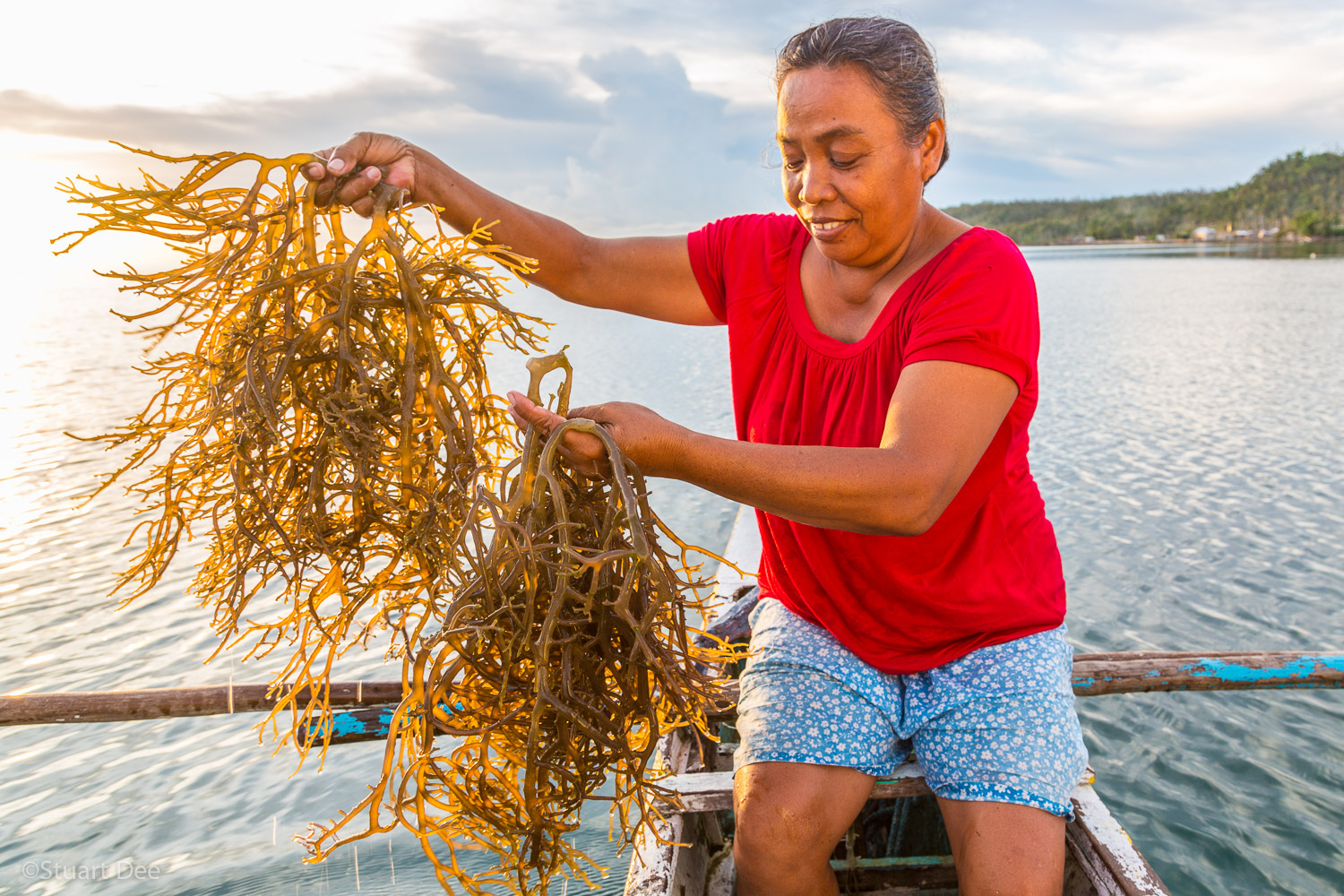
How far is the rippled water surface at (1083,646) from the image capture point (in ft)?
12.3

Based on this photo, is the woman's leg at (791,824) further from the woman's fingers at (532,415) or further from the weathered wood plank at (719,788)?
the woman's fingers at (532,415)

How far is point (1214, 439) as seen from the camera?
380 inches

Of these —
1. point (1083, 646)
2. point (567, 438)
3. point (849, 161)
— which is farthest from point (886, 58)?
point (1083, 646)

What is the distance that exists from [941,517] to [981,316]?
451 millimetres

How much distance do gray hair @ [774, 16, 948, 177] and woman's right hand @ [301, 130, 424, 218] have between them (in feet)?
2.80

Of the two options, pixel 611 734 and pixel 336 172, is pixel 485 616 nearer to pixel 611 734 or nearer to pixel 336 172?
pixel 611 734

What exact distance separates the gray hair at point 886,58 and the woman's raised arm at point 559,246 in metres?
0.65

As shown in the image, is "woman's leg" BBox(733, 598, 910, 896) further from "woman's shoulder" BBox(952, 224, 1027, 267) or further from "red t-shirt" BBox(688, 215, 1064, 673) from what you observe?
"woman's shoulder" BBox(952, 224, 1027, 267)

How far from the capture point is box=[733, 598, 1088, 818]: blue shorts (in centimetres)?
178

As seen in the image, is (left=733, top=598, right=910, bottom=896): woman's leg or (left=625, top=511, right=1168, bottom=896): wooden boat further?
(left=625, top=511, right=1168, bottom=896): wooden boat

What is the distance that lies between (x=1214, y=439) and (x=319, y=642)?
10371 millimetres

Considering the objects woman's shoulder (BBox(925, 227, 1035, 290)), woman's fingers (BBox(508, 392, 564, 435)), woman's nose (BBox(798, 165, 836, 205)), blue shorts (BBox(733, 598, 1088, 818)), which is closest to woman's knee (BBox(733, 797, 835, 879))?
blue shorts (BBox(733, 598, 1088, 818))

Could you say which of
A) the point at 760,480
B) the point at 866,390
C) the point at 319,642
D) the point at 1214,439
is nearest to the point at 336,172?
the point at 319,642

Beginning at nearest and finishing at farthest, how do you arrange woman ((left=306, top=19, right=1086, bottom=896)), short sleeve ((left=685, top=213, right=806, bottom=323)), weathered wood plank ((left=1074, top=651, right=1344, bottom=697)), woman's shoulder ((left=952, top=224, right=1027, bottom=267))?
woman ((left=306, top=19, right=1086, bottom=896))
woman's shoulder ((left=952, top=224, right=1027, bottom=267))
short sleeve ((left=685, top=213, right=806, bottom=323))
weathered wood plank ((left=1074, top=651, right=1344, bottom=697))
